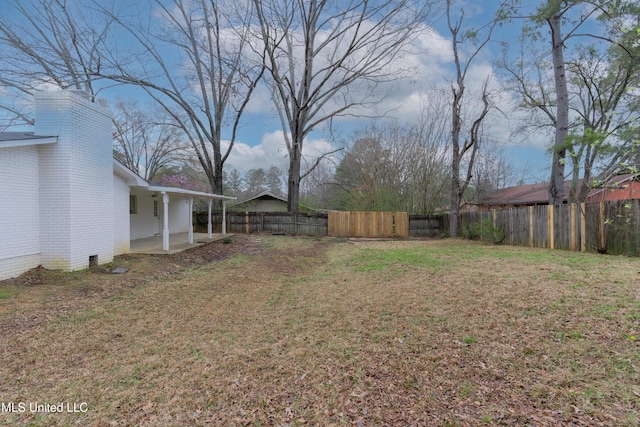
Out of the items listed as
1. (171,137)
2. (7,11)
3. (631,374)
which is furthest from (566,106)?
(171,137)

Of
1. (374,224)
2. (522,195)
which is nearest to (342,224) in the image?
(374,224)

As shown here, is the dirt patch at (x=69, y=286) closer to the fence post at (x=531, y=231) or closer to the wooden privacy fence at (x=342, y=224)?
the wooden privacy fence at (x=342, y=224)

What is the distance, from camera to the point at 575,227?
868 centimetres

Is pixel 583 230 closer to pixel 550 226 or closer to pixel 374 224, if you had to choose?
pixel 550 226

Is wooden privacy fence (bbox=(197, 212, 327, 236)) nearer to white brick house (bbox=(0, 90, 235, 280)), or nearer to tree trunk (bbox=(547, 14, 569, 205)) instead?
tree trunk (bbox=(547, 14, 569, 205))

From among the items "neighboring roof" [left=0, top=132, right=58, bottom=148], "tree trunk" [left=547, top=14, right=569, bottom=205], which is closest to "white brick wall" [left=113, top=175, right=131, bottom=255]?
"neighboring roof" [left=0, top=132, right=58, bottom=148]

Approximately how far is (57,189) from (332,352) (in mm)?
6649

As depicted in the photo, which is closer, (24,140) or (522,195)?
(24,140)

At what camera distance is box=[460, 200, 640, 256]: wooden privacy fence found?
24.3 feet

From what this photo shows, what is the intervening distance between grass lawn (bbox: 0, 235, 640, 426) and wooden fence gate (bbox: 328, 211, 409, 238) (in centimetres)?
1141

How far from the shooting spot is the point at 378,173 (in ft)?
63.8

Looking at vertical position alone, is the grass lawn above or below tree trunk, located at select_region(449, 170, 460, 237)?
below

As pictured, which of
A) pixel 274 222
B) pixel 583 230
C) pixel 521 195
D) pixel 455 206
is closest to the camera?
pixel 583 230

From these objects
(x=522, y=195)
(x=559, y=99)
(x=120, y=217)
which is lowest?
(x=120, y=217)
